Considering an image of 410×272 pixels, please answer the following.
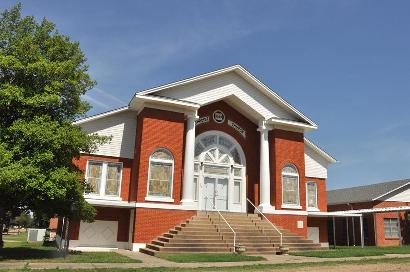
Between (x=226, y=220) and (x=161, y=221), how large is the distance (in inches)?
137

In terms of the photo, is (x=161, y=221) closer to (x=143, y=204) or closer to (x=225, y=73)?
(x=143, y=204)

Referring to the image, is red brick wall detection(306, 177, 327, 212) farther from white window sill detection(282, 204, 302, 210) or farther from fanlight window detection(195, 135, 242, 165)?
fanlight window detection(195, 135, 242, 165)

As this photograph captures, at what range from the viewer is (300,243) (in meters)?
21.9

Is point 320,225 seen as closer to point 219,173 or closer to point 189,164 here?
point 219,173

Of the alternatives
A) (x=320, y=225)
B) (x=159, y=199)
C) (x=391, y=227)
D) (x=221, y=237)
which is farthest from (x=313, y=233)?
(x=159, y=199)

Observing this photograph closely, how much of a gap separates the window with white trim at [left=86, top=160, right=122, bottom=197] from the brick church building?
6cm

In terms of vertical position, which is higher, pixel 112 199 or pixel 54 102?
pixel 54 102

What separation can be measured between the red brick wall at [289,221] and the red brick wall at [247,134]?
175 cm

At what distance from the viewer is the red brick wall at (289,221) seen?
25.0 m

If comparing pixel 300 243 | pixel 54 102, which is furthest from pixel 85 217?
pixel 300 243

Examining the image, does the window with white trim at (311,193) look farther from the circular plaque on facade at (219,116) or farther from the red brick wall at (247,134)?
the circular plaque on facade at (219,116)

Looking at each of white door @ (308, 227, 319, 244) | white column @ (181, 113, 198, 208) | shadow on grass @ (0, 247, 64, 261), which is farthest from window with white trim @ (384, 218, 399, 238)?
shadow on grass @ (0, 247, 64, 261)

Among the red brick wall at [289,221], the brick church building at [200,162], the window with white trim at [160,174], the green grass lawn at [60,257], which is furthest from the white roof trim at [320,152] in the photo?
the green grass lawn at [60,257]

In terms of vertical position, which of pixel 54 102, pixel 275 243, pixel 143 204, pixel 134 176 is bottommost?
pixel 275 243
